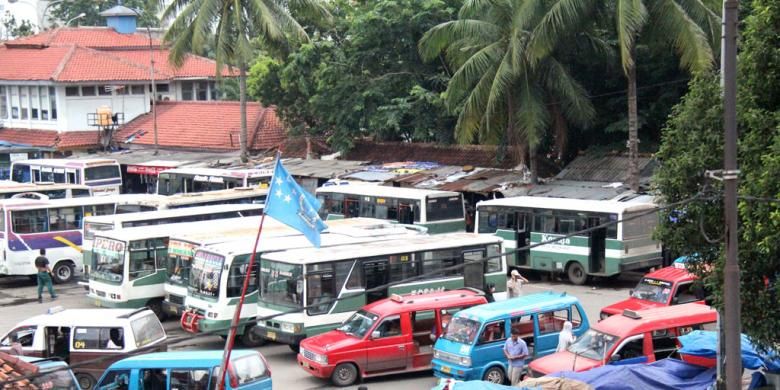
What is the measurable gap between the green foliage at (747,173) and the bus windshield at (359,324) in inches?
221

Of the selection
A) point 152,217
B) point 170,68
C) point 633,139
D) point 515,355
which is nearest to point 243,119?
point 152,217

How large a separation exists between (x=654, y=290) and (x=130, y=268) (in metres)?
11.4

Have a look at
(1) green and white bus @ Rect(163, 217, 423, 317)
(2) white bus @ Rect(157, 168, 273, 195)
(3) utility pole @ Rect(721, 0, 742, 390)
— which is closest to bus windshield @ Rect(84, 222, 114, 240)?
(1) green and white bus @ Rect(163, 217, 423, 317)

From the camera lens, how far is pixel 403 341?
18375mm

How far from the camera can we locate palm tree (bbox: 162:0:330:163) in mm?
37188

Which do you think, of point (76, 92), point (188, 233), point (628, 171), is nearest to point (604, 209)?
point (628, 171)

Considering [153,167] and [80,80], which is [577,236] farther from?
[80,80]

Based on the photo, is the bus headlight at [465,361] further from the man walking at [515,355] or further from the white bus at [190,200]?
the white bus at [190,200]

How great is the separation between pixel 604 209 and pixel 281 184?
12900 mm

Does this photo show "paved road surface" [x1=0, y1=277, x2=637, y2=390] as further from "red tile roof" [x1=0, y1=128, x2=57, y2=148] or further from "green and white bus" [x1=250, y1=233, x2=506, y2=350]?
"red tile roof" [x1=0, y1=128, x2=57, y2=148]

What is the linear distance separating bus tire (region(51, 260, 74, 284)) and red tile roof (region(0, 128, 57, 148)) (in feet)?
63.4

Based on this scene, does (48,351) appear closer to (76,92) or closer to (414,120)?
(414,120)

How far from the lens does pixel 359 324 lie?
731 inches

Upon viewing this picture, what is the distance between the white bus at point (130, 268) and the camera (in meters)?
23.6
